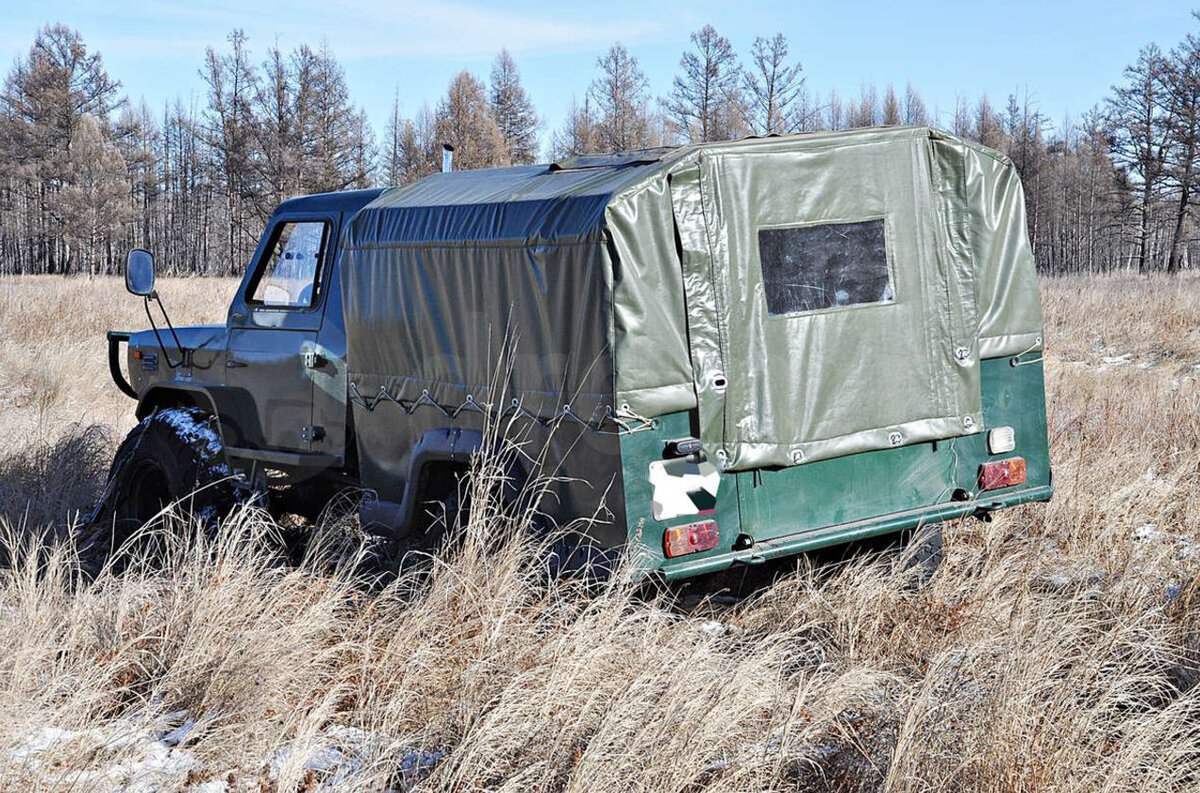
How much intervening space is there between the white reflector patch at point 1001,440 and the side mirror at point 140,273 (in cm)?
426

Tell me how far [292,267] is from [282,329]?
0.34 metres

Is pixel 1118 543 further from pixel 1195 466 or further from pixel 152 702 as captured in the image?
pixel 152 702

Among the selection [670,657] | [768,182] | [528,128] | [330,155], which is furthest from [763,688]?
[528,128]

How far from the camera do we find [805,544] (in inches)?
192

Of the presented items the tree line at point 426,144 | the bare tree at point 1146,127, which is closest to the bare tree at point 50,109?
the tree line at point 426,144

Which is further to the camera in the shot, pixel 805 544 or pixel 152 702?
pixel 805 544

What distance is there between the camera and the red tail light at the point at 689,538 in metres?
4.52

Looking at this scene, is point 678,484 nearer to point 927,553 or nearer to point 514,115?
point 927,553

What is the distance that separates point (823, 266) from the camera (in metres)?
4.96

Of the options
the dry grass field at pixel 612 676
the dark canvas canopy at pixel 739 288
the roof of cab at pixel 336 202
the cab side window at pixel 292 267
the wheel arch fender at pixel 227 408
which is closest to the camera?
the dry grass field at pixel 612 676

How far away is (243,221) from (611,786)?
184 ft

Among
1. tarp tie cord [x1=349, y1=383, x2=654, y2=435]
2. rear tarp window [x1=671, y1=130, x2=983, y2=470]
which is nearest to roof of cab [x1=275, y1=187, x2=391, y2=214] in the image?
tarp tie cord [x1=349, y1=383, x2=654, y2=435]

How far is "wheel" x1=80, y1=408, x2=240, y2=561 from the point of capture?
635 centimetres

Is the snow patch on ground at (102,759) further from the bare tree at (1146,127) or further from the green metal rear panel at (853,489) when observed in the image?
the bare tree at (1146,127)
